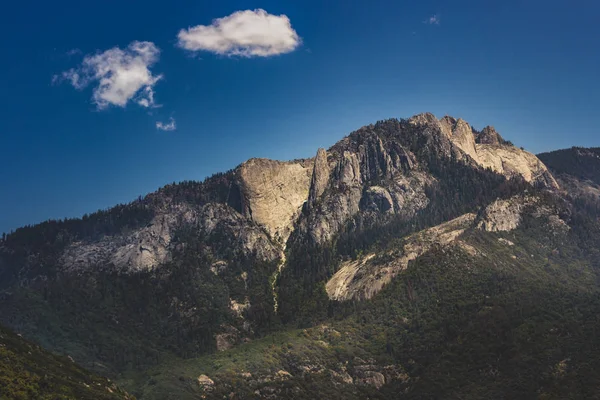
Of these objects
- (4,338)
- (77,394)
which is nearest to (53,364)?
(4,338)

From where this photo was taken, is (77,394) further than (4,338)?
No

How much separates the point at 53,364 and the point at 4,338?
17180 millimetres

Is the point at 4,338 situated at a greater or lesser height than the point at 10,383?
greater

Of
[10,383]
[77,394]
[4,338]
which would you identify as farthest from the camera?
[4,338]

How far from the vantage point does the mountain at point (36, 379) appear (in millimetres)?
149125

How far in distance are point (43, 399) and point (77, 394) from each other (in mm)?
16158

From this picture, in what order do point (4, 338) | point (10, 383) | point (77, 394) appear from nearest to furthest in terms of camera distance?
point (10, 383), point (77, 394), point (4, 338)

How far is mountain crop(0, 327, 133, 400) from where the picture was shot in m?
149

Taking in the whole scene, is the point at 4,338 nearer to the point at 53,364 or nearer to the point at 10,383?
the point at 53,364

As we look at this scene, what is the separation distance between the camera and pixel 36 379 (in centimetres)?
15975

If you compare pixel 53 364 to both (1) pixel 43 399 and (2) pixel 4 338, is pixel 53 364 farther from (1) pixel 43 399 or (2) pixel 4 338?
(1) pixel 43 399

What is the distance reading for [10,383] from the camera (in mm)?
148000

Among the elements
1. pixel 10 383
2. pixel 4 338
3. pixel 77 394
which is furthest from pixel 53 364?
pixel 10 383

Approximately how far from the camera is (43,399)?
149 meters
